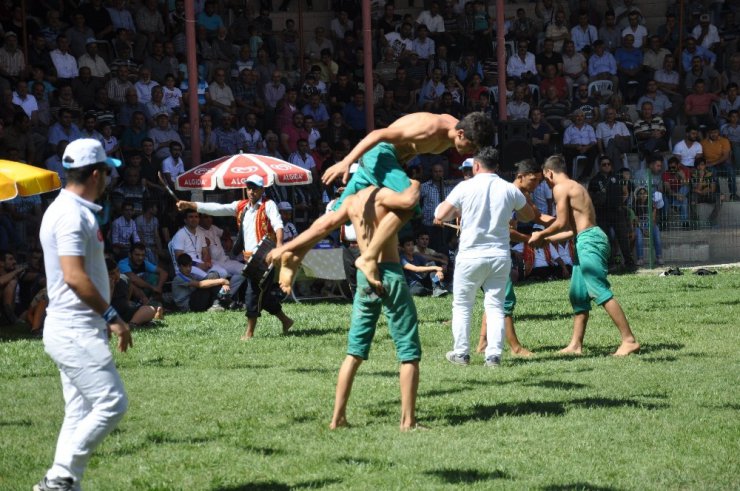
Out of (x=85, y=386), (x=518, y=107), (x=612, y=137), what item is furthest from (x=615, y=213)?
(x=85, y=386)

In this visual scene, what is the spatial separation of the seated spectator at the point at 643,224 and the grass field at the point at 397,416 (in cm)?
693

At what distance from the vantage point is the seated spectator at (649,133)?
22.6 metres

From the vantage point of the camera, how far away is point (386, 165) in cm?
747

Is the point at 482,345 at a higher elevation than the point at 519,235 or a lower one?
lower

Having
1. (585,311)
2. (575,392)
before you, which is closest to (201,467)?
(575,392)

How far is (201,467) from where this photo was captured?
6836 millimetres

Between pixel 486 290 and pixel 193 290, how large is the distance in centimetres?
724

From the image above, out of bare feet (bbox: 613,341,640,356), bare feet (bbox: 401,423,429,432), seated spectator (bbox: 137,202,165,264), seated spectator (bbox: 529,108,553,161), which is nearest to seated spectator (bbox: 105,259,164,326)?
seated spectator (bbox: 137,202,165,264)

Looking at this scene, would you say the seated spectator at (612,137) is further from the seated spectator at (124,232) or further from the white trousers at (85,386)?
the white trousers at (85,386)

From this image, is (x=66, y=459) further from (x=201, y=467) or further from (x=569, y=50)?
(x=569, y=50)

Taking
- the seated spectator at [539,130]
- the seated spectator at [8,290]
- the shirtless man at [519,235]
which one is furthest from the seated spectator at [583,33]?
the shirtless man at [519,235]

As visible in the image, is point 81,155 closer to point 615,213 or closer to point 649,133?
point 615,213

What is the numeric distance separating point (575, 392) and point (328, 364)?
2664 mm

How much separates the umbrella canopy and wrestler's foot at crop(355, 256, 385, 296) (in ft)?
23.9
